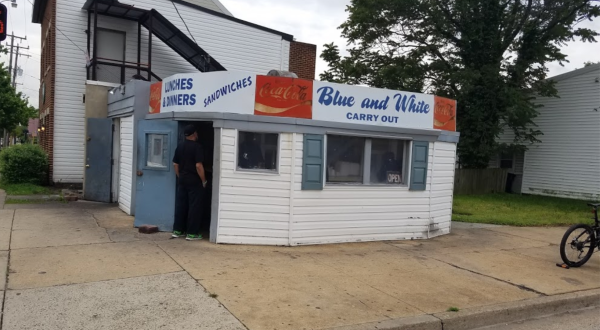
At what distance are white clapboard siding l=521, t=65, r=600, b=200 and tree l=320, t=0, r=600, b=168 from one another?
2.74ft

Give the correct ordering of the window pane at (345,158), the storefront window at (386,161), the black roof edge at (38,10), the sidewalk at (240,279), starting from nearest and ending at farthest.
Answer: the sidewalk at (240,279) → the window pane at (345,158) → the storefront window at (386,161) → the black roof edge at (38,10)

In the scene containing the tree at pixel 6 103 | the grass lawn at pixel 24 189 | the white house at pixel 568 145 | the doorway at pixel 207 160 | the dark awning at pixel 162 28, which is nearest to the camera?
the doorway at pixel 207 160

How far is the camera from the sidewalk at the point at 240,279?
458 centimetres

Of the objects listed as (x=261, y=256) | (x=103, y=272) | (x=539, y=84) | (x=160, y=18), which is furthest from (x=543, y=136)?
(x=103, y=272)

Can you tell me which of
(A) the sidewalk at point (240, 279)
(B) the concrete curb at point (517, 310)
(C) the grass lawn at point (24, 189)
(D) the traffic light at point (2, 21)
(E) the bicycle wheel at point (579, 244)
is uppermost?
(D) the traffic light at point (2, 21)

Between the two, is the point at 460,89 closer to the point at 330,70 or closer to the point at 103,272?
the point at 330,70

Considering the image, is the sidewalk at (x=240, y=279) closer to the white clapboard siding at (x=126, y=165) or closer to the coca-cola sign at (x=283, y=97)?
the white clapboard siding at (x=126, y=165)

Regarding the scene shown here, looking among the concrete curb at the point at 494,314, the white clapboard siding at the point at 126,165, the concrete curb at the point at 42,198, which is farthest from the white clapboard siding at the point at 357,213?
the concrete curb at the point at 42,198

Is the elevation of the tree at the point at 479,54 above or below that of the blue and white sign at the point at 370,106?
above

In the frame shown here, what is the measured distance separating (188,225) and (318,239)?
7.55 ft

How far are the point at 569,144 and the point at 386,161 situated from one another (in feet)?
54.1

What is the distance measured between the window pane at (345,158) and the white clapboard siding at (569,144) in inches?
648

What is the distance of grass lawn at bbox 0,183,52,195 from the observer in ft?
42.8

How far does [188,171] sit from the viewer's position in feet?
25.9
